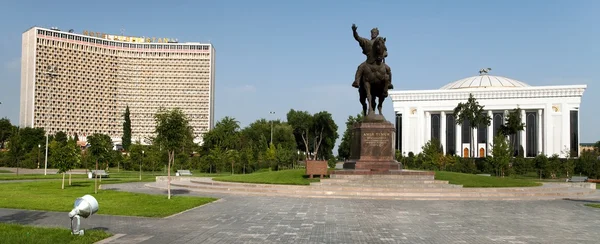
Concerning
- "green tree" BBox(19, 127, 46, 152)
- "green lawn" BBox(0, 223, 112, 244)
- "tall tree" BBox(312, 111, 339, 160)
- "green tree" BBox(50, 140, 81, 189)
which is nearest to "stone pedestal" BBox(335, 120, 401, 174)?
"green tree" BBox(50, 140, 81, 189)

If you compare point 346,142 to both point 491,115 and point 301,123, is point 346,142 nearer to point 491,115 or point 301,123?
point 301,123

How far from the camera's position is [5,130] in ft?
357

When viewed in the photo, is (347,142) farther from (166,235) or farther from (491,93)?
(166,235)

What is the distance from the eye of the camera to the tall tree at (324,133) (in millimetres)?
Result: 91125

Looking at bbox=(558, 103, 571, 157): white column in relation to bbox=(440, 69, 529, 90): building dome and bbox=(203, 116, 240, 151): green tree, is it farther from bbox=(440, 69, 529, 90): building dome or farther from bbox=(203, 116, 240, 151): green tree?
bbox=(203, 116, 240, 151): green tree

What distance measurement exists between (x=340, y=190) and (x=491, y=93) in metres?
80.6

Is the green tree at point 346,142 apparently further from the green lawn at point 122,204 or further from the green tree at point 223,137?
the green lawn at point 122,204

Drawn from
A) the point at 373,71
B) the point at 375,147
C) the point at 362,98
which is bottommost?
the point at 375,147

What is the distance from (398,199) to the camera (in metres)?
21.8

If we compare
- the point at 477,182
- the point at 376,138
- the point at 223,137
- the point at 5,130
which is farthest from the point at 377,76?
the point at 5,130

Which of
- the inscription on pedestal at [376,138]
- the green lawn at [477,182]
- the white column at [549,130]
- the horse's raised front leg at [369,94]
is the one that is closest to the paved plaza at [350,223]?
the inscription on pedestal at [376,138]

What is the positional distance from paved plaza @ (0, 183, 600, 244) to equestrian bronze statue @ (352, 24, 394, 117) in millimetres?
9290

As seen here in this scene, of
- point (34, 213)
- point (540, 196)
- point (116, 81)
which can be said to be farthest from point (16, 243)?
point (116, 81)

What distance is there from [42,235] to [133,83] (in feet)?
443
